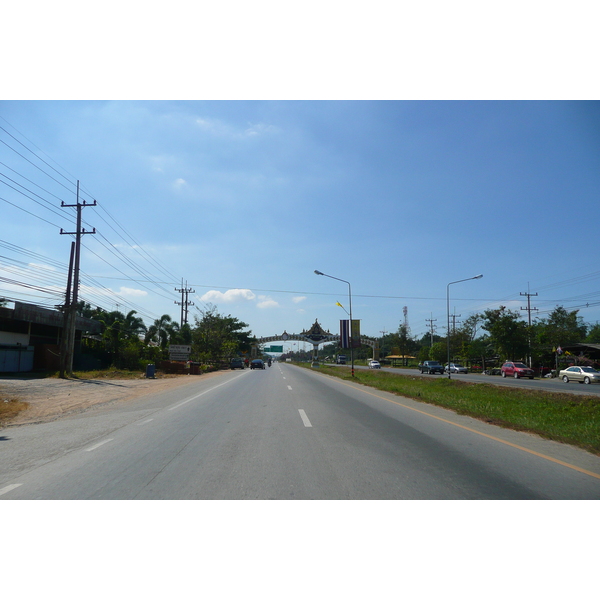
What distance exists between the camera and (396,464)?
21.3 feet

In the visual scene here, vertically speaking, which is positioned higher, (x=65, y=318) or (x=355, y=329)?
(x=65, y=318)

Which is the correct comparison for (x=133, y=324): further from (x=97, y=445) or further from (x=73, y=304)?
(x=97, y=445)

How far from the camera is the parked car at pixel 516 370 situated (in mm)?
41594

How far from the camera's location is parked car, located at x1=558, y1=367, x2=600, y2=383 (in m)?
33.9

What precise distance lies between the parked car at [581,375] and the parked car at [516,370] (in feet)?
12.1

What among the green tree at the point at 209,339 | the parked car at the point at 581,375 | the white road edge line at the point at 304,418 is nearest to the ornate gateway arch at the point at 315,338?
the green tree at the point at 209,339

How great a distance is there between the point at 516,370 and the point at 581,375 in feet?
23.9

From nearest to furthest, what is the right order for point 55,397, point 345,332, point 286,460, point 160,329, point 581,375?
point 286,460, point 55,397, point 581,375, point 345,332, point 160,329

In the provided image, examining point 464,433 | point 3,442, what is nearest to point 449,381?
point 464,433

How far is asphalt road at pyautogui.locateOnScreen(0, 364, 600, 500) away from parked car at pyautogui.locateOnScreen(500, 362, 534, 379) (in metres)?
35.2

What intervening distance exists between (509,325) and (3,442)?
50108 millimetres

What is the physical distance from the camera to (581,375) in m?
35.1

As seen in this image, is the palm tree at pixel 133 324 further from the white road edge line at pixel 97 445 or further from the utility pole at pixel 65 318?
the white road edge line at pixel 97 445

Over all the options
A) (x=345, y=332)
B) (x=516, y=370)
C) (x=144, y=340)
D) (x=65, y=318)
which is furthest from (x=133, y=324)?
(x=516, y=370)
